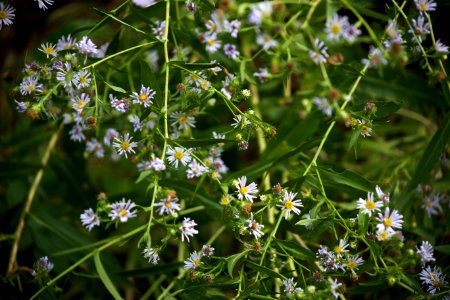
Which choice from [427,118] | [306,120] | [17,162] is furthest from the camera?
[427,118]

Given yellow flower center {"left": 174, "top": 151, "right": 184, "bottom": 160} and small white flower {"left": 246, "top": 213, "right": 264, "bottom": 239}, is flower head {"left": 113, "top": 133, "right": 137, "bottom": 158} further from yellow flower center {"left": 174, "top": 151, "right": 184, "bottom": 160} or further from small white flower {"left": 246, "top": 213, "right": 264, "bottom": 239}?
small white flower {"left": 246, "top": 213, "right": 264, "bottom": 239}

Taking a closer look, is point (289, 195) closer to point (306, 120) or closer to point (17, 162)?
point (306, 120)

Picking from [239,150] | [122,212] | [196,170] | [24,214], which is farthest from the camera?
[24,214]

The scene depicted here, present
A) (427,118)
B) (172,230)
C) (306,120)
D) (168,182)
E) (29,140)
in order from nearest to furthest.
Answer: (172,230)
(168,182)
(306,120)
(29,140)
(427,118)

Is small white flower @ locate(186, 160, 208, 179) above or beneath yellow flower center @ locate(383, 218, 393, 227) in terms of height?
above

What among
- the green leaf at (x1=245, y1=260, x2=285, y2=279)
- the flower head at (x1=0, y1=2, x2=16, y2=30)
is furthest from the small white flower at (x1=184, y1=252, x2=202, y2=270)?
the flower head at (x1=0, y1=2, x2=16, y2=30)

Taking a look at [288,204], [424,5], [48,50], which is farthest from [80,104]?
[424,5]

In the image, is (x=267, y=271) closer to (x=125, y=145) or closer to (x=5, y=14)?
(x=125, y=145)

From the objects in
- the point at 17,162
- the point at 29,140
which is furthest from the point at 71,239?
the point at 29,140
